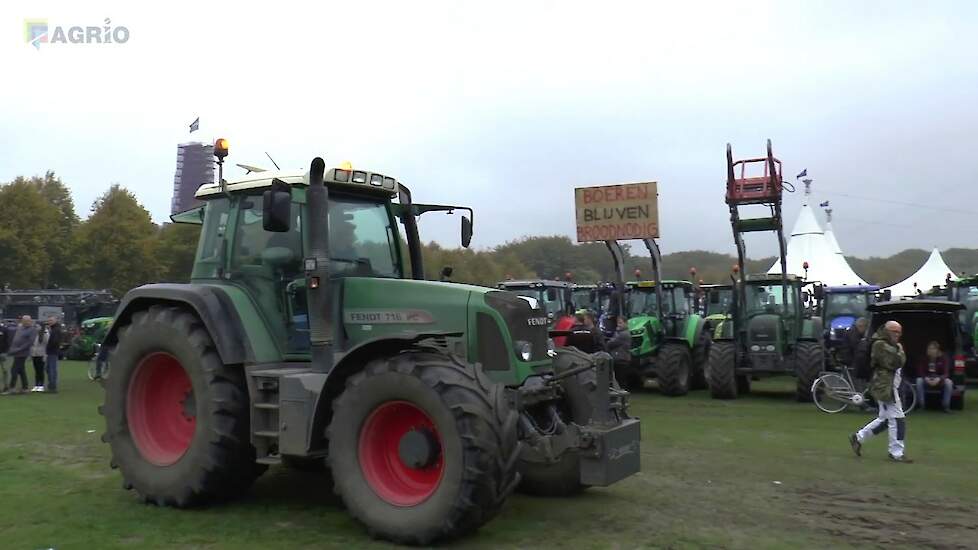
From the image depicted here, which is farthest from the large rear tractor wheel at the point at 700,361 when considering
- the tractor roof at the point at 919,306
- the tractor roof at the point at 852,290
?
the tractor roof at the point at 852,290

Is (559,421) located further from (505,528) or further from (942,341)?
(942,341)

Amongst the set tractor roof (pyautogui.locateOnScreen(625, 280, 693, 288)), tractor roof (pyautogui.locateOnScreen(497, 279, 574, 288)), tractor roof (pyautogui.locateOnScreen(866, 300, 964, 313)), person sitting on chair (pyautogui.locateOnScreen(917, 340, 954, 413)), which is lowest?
person sitting on chair (pyautogui.locateOnScreen(917, 340, 954, 413))

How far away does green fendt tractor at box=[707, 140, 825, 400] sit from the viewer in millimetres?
14102

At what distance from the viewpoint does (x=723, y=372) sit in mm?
14273

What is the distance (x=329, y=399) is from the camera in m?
5.64

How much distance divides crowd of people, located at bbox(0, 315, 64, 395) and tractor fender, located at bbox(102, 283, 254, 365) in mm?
9701

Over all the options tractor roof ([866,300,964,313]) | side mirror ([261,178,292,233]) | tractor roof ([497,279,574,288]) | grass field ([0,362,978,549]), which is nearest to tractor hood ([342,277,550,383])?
side mirror ([261,178,292,233])

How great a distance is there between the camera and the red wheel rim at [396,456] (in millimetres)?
5391

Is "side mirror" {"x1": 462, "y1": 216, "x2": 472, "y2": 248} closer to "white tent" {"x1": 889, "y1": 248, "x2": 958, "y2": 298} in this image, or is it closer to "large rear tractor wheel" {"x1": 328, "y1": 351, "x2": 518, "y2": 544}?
"large rear tractor wheel" {"x1": 328, "y1": 351, "x2": 518, "y2": 544}

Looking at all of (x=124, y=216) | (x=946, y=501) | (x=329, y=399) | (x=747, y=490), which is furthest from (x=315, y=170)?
(x=124, y=216)

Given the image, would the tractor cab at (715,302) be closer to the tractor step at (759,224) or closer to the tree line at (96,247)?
the tractor step at (759,224)

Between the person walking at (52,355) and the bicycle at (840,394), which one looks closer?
the bicycle at (840,394)

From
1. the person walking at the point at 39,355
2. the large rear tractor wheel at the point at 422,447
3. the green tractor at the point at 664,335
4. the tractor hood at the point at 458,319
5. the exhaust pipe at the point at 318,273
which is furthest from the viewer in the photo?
the person walking at the point at 39,355

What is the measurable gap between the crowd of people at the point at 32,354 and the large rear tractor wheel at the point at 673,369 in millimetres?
11123
